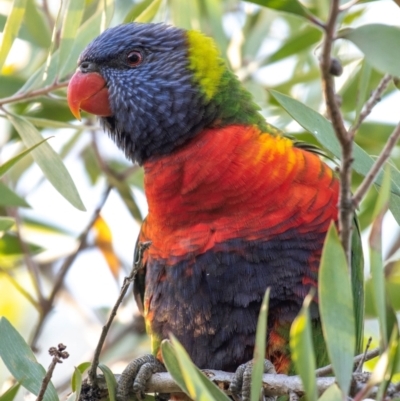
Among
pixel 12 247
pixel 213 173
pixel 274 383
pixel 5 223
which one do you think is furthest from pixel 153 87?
pixel 274 383

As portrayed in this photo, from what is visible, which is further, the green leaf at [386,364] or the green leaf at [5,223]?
the green leaf at [5,223]

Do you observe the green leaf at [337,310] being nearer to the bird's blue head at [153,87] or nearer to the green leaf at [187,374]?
the green leaf at [187,374]

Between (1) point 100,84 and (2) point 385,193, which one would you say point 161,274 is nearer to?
(1) point 100,84

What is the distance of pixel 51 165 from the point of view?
8.39 feet

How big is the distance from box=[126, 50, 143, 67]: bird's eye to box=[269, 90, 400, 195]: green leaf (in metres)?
1.22

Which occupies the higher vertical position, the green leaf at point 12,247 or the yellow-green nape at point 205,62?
the yellow-green nape at point 205,62

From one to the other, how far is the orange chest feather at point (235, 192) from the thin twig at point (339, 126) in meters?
0.90

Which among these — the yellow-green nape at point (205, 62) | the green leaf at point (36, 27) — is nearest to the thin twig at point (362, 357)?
the yellow-green nape at point (205, 62)

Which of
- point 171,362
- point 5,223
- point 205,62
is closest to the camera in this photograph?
point 171,362

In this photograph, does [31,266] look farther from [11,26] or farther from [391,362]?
[391,362]

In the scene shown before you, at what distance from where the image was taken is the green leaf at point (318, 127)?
199 centimetres

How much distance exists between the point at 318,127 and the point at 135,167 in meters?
2.05

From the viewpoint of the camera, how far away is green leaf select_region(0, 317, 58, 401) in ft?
6.46

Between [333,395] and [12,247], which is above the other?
[333,395]
